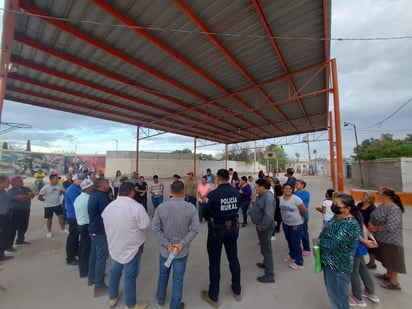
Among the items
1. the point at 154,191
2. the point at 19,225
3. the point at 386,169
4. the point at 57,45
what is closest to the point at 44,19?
the point at 57,45

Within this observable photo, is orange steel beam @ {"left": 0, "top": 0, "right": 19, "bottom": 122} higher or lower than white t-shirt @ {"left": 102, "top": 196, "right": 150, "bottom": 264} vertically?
higher

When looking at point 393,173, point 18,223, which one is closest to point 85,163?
point 18,223

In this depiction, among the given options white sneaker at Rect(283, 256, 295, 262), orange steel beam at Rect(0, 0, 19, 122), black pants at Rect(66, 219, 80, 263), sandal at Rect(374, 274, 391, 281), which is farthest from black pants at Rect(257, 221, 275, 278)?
orange steel beam at Rect(0, 0, 19, 122)

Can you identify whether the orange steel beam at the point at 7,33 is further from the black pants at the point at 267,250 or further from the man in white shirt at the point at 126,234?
the black pants at the point at 267,250

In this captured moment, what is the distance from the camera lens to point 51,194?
4.57 m

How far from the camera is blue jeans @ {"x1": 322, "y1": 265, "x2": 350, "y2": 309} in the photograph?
1.84 metres

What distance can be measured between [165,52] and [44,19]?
8.11 ft

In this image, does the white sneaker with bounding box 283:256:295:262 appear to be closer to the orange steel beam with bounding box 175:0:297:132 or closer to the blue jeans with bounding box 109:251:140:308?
the blue jeans with bounding box 109:251:140:308

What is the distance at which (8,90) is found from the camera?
638 centimetres

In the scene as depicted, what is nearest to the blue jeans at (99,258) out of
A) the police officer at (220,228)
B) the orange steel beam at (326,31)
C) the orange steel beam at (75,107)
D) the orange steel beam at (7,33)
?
the police officer at (220,228)

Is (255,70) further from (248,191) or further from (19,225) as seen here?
(19,225)

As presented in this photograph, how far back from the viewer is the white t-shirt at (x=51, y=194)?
4.55m

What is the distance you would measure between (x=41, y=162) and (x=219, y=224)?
85.2 feet

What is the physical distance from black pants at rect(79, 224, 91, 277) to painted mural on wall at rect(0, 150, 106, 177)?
14167mm
